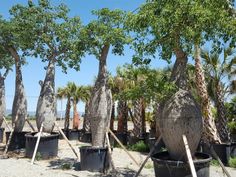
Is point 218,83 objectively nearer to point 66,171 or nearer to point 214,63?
point 214,63

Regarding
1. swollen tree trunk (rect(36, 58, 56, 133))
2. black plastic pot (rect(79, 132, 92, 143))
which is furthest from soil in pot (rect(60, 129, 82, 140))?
swollen tree trunk (rect(36, 58, 56, 133))

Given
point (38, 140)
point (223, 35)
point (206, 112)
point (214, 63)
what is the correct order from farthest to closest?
point (214, 63), point (206, 112), point (38, 140), point (223, 35)

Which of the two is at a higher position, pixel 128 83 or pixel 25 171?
pixel 128 83

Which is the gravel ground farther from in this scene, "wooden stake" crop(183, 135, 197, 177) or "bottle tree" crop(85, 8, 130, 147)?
"wooden stake" crop(183, 135, 197, 177)

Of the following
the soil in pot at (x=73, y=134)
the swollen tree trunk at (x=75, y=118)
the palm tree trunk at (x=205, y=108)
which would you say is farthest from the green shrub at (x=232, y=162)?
the swollen tree trunk at (x=75, y=118)

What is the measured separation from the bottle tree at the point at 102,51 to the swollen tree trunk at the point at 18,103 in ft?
16.3

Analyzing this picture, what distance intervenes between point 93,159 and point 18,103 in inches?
228

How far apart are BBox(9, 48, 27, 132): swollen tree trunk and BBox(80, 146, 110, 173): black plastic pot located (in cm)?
539

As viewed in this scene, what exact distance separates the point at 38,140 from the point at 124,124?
7842mm

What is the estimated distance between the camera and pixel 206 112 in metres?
11.8

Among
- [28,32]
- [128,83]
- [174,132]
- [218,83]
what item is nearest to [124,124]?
[128,83]

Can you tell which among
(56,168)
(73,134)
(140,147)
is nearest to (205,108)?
(140,147)

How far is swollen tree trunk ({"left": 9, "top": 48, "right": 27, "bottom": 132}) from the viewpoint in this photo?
518 inches

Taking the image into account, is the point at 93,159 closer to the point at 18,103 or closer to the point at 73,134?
the point at 18,103
